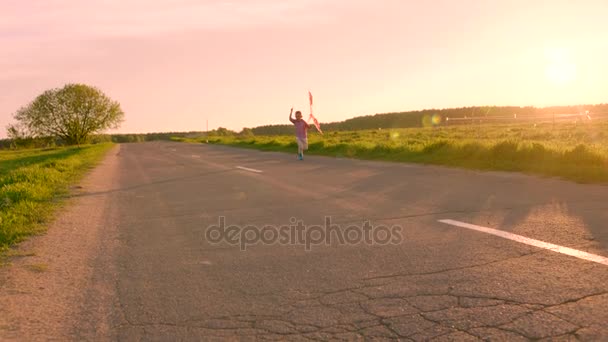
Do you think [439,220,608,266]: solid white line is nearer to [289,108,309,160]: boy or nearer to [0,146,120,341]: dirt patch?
[0,146,120,341]: dirt patch

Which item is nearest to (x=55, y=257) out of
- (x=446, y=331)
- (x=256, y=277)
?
(x=256, y=277)

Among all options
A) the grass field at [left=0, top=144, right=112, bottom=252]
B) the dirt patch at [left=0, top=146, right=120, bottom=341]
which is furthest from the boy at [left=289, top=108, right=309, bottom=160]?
the dirt patch at [left=0, top=146, right=120, bottom=341]

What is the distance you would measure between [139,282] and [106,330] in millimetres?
1030

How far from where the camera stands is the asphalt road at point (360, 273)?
125 inches

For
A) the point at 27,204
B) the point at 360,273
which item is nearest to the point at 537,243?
the point at 360,273

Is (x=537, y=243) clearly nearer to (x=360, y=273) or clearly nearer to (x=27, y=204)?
(x=360, y=273)

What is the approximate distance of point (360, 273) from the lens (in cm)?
427

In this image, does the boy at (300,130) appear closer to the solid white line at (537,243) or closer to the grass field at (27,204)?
the grass field at (27,204)

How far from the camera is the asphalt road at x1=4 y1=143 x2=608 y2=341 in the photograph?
3.19 m

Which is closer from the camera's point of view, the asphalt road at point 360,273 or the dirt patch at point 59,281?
the asphalt road at point 360,273

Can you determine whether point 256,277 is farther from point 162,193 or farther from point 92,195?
point 92,195

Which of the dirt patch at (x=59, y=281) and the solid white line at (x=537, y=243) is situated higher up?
the solid white line at (x=537, y=243)

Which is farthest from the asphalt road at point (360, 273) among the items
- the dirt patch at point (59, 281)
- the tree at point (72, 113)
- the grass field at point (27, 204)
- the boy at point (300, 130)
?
the tree at point (72, 113)

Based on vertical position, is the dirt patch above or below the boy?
below
